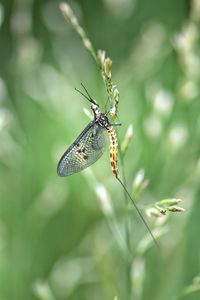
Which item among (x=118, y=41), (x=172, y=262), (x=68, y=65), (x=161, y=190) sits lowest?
(x=172, y=262)

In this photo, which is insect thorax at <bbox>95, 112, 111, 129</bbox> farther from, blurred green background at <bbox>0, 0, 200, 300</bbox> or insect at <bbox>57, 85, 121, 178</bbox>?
blurred green background at <bbox>0, 0, 200, 300</bbox>

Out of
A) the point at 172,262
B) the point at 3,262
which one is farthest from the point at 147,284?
the point at 3,262

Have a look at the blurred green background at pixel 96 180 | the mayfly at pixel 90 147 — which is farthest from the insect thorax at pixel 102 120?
the blurred green background at pixel 96 180

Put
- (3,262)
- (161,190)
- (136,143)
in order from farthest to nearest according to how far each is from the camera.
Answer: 1. (136,143)
2. (3,262)
3. (161,190)

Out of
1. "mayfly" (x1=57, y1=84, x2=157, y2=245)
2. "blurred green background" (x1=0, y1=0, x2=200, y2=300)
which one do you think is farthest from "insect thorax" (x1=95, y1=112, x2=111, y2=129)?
"blurred green background" (x1=0, y1=0, x2=200, y2=300)

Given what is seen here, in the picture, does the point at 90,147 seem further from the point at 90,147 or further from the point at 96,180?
the point at 96,180

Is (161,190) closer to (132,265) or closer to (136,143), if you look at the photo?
(136,143)

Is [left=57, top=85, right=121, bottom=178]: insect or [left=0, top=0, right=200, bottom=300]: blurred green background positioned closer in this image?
[left=57, top=85, right=121, bottom=178]: insect
